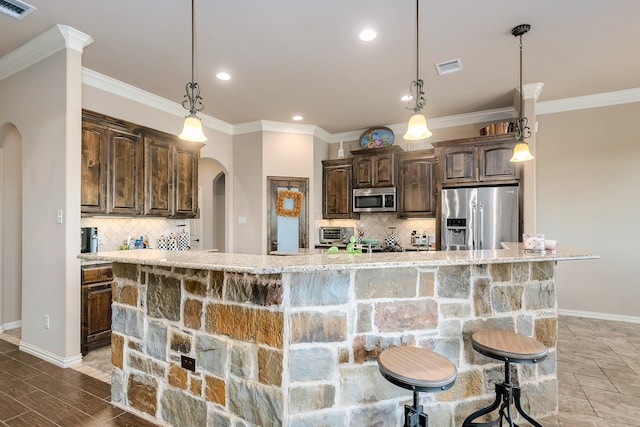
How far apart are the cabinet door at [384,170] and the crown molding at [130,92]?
2901 millimetres

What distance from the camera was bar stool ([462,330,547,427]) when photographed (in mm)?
1711

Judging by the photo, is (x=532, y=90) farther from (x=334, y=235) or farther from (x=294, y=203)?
(x=294, y=203)

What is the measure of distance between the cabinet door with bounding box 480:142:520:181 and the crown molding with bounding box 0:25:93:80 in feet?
15.9

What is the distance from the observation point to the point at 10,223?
4012 mm

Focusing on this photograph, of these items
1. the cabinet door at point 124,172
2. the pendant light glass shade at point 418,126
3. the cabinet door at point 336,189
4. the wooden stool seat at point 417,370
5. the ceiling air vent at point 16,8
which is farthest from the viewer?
the cabinet door at point 336,189

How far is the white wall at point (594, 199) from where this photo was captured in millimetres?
4320

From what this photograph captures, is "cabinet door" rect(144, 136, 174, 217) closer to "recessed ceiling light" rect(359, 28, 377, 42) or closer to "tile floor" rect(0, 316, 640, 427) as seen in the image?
"tile floor" rect(0, 316, 640, 427)

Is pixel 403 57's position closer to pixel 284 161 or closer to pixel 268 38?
pixel 268 38

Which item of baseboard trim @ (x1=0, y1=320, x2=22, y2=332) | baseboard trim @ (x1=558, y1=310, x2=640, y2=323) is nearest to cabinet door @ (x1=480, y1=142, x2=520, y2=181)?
baseboard trim @ (x1=558, y1=310, x2=640, y2=323)

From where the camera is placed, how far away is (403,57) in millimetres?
3404

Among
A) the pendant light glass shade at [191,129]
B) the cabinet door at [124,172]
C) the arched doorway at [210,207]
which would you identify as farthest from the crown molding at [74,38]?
the arched doorway at [210,207]

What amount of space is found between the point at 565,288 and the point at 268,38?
5073 millimetres

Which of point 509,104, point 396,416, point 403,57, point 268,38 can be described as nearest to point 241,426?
point 396,416

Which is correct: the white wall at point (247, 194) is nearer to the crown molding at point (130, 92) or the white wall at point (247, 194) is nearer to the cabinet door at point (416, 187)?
the crown molding at point (130, 92)
